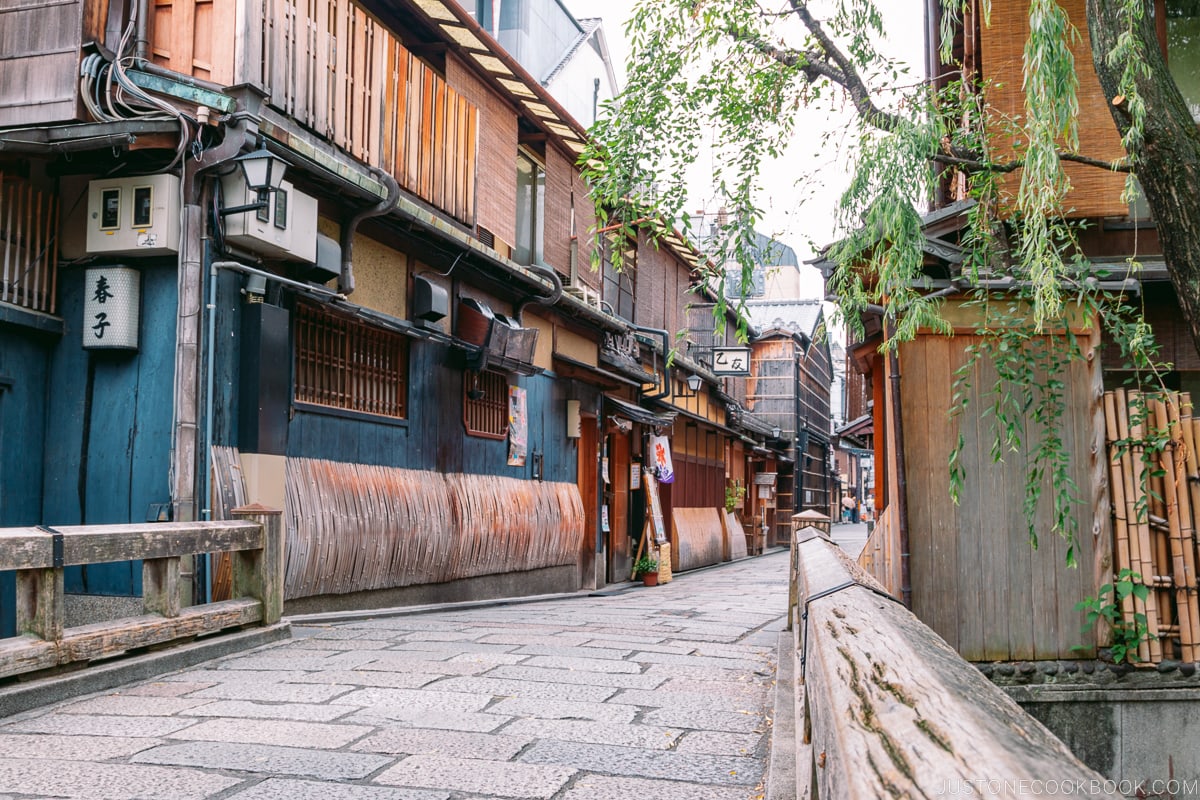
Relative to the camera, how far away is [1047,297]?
6402 mm

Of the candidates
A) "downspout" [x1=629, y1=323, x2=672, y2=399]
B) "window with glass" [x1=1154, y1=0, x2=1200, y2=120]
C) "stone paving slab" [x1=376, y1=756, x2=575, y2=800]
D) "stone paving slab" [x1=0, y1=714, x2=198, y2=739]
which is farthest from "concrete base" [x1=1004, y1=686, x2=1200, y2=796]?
"downspout" [x1=629, y1=323, x2=672, y2=399]

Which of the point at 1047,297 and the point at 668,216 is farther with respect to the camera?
the point at 668,216

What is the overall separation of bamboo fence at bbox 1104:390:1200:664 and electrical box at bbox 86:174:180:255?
25.9 ft

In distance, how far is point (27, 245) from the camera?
27.1 ft

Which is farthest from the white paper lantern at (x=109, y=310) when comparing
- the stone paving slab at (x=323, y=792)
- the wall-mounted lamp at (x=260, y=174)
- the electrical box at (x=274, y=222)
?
the stone paving slab at (x=323, y=792)

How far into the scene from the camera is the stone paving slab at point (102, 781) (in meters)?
3.90

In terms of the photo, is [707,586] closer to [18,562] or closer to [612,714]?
[612,714]

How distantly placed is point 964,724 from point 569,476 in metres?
15.3

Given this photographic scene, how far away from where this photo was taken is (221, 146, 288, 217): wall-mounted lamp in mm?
8055

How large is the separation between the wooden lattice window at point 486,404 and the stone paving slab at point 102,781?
877cm

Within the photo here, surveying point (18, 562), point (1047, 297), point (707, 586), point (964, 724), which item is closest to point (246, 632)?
point (18, 562)

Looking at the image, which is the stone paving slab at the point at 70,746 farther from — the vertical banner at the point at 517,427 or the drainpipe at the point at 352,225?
the vertical banner at the point at 517,427

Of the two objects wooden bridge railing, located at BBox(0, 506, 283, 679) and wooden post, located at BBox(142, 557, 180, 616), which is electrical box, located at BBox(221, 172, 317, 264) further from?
wooden post, located at BBox(142, 557, 180, 616)

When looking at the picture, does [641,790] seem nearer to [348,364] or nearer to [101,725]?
[101,725]
